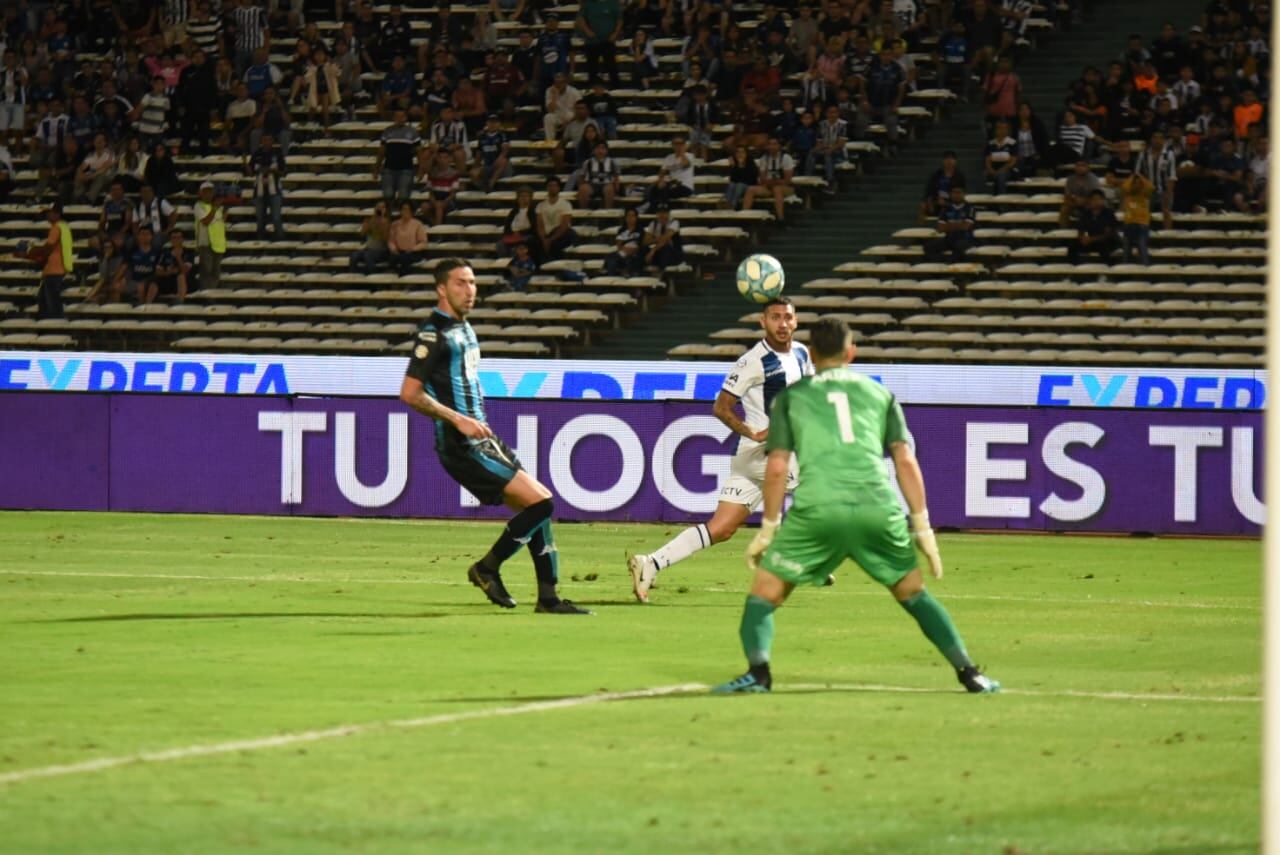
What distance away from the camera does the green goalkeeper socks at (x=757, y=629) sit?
10617 millimetres

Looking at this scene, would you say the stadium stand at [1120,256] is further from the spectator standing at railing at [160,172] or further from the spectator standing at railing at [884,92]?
the spectator standing at railing at [160,172]

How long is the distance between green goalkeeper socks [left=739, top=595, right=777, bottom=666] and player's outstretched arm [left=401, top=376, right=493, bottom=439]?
392cm

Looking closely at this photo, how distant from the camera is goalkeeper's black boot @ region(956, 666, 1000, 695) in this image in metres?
10.9

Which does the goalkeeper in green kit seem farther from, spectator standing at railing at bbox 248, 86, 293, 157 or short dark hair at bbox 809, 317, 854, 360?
spectator standing at railing at bbox 248, 86, 293, 157

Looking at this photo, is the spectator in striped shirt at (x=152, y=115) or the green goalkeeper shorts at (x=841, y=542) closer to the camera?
the green goalkeeper shorts at (x=841, y=542)

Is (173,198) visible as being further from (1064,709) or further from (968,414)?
(1064,709)

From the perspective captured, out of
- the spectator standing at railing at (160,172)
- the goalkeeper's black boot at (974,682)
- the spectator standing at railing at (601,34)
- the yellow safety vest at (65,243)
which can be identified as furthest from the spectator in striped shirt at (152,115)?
the goalkeeper's black boot at (974,682)

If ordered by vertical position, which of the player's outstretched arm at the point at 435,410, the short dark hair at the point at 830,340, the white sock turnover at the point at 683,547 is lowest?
the white sock turnover at the point at 683,547

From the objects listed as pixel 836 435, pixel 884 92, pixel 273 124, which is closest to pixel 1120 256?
pixel 884 92

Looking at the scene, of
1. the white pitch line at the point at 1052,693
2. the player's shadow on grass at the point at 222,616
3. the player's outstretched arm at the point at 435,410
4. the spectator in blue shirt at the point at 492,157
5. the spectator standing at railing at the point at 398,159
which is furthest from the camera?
the spectator in blue shirt at the point at 492,157

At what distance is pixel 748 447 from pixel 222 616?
3801mm

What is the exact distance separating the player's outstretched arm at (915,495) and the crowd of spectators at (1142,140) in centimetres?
2057

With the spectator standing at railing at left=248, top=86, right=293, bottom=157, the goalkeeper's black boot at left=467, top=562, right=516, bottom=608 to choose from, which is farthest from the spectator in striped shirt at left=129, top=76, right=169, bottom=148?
the goalkeeper's black boot at left=467, top=562, right=516, bottom=608

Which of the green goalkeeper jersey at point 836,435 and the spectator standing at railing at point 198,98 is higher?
the green goalkeeper jersey at point 836,435
